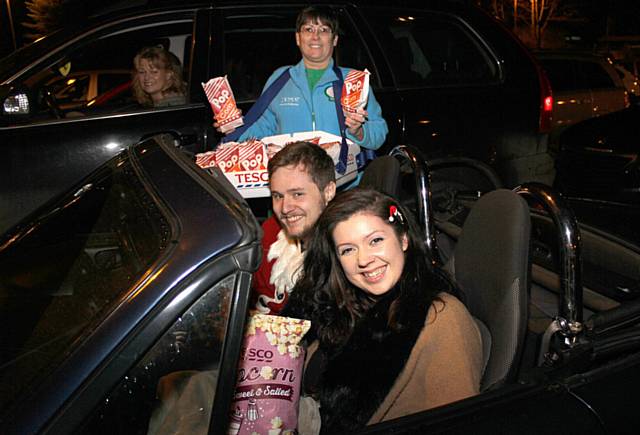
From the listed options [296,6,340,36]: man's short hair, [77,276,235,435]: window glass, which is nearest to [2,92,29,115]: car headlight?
[296,6,340,36]: man's short hair

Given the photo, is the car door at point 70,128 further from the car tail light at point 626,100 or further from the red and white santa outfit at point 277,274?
the car tail light at point 626,100

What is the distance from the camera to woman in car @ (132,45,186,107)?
422 cm

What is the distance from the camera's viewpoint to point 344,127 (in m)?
3.51

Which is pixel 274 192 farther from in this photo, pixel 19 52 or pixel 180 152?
pixel 19 52

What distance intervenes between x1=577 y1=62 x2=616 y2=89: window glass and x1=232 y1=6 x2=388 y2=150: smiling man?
7349 millimetres

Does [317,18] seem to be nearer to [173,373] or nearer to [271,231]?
[271,231]

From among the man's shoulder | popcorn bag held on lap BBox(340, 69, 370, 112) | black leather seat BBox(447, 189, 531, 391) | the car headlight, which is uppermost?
popcorn bag held on lap BBox(340, 69, 370, 112)

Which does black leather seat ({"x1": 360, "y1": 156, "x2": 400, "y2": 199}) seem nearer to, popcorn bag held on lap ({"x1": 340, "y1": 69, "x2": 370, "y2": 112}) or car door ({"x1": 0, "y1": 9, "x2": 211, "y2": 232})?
popcorn bag held on lap ({"x1": 340, "y1": 69, "x2": 370, "y2": 112})

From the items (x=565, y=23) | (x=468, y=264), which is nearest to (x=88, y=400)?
(x=468, y=264)

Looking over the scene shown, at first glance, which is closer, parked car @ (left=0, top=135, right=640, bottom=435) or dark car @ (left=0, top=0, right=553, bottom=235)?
parked car @ (left=0, top=135, right=640, bottom=435)

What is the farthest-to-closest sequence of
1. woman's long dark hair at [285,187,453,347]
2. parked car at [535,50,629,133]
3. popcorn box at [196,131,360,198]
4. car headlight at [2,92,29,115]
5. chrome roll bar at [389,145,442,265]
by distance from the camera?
parked car at [535,50,629,133]
car headlight at [2,92,29,115]
popcorn box at [196,131,360,198]
chrome roll bar at [389,145,442,265]
woman's long dark hair at [285,187,453,347]

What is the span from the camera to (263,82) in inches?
178

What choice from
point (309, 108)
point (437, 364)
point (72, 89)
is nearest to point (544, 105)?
point (309, 108)

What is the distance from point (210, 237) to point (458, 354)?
0.83 metres
